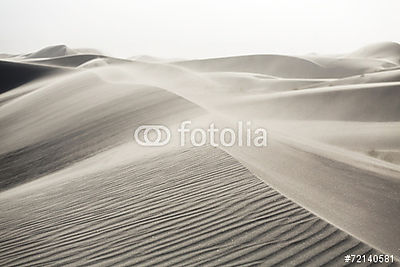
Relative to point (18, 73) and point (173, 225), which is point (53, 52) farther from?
point (173, 225)

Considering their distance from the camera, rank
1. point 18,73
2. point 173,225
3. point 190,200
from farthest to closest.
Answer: point 18,73
point 190,200
point 173,225

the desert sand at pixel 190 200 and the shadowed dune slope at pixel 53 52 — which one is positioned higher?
the shadowed dune slope at pixel 53 52

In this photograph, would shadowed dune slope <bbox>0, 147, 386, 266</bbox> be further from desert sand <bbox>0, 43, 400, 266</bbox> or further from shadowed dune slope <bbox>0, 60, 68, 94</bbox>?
shadowed dune slope <bbox>0, 60, 68, 94</bbox>

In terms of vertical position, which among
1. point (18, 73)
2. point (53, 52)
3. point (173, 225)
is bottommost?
point (173, 225)

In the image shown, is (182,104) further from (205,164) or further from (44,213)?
(44,213)

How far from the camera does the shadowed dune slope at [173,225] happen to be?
2.99 m

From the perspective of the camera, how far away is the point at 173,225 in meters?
3.46

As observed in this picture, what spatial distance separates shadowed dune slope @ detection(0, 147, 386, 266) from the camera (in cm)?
299

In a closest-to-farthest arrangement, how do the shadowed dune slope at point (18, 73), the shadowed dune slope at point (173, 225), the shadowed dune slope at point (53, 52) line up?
the shadowed dune slope at point (173, 225)
the shadowed dune slope at point (18, 73)
the shadowed dune slope at point (53, 52)

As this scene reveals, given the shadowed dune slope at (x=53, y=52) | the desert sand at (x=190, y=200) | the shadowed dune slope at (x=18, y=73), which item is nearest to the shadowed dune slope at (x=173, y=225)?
the desert sand at (x=190, y=200)

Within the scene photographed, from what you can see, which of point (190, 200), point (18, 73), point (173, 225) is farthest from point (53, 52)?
point (173, 225)

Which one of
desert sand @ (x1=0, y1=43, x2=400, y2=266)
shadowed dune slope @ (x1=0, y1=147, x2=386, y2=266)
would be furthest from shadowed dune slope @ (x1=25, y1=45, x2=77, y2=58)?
shadowed dune slope @ (x1=0, y1=147, x2=386, y2=266)

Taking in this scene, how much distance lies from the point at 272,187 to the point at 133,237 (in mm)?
1534

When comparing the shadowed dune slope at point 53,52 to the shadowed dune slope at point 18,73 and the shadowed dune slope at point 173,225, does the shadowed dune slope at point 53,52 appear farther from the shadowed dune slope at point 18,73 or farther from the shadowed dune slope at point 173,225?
the shadowed dune slope at point 173,225
